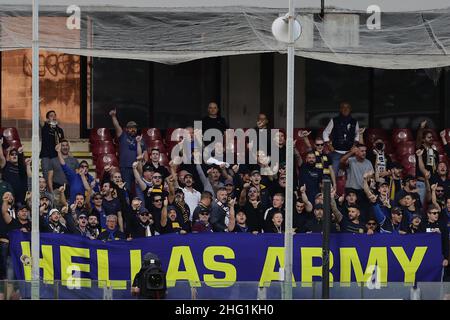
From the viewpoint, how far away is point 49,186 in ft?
76.2

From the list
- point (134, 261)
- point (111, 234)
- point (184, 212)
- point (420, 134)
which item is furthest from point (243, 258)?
point (420, 134)

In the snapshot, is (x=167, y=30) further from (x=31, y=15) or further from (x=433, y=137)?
(x=433, y=137)

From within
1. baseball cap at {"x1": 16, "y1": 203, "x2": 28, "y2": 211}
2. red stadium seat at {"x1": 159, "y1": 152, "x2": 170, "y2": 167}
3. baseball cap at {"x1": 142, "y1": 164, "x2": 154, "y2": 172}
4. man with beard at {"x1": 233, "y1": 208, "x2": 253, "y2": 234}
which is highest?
red stadium seat at {"x1": 159, "y1": 152, "x2": 170, "y2": 167}

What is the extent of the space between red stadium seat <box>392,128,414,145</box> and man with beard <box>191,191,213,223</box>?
362 cm

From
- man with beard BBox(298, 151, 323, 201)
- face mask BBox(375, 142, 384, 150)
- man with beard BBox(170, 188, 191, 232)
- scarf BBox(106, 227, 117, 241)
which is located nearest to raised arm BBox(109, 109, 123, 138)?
man with beard BBox(170, 188, 191, 232)

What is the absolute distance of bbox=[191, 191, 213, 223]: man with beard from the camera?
2260cm

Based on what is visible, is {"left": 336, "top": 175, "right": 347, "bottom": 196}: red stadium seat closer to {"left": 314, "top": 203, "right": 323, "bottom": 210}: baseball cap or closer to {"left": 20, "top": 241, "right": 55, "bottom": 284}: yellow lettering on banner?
{"left": 314, "top": 203, "right": 323, "bottom": 210}: baseball cap

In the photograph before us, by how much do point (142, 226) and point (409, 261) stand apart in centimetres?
377

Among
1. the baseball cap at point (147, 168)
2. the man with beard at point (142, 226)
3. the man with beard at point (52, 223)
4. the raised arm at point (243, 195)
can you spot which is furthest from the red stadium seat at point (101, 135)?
the raised arm at point (243, 195)

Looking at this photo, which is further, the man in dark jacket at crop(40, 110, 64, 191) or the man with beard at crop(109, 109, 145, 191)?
the man with beard at crop(109, 109, 145, 191)

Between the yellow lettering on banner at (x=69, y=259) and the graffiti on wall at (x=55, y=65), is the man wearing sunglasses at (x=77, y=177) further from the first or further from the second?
the graffiti on wall at (x=55, y=65)

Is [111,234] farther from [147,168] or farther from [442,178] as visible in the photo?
[442,178]

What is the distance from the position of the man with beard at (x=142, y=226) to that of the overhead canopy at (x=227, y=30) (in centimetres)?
226

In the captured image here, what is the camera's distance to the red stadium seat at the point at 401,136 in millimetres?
24797
